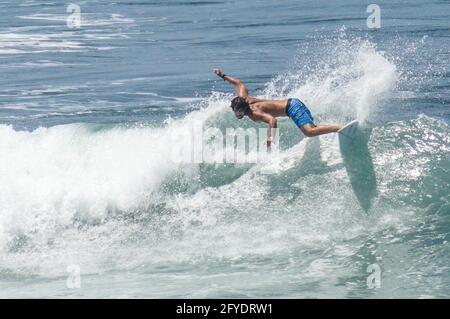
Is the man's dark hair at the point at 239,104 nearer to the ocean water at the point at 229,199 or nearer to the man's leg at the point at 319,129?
the man's leg at the point at 319,129

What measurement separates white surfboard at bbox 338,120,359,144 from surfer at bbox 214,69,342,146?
0.20 m

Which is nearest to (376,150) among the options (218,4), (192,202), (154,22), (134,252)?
(192,202)

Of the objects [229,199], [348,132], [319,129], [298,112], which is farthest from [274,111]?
[229,199]

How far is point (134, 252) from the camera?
38.7ft

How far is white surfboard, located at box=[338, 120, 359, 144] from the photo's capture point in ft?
40.9

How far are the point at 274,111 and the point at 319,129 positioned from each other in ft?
2.28

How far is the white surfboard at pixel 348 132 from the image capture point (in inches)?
491

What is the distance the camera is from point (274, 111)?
1241 centimetres

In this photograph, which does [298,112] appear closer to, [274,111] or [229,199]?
[274,111]

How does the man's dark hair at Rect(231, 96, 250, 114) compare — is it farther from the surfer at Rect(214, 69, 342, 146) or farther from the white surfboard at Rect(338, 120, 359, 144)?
the white surfboard at Rect(338, 120, 359, 144)

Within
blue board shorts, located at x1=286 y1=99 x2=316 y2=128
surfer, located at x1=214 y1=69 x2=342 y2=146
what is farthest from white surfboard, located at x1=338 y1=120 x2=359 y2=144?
blue board shorts, located at x1=286 y1=99 x2=316 y2=128
